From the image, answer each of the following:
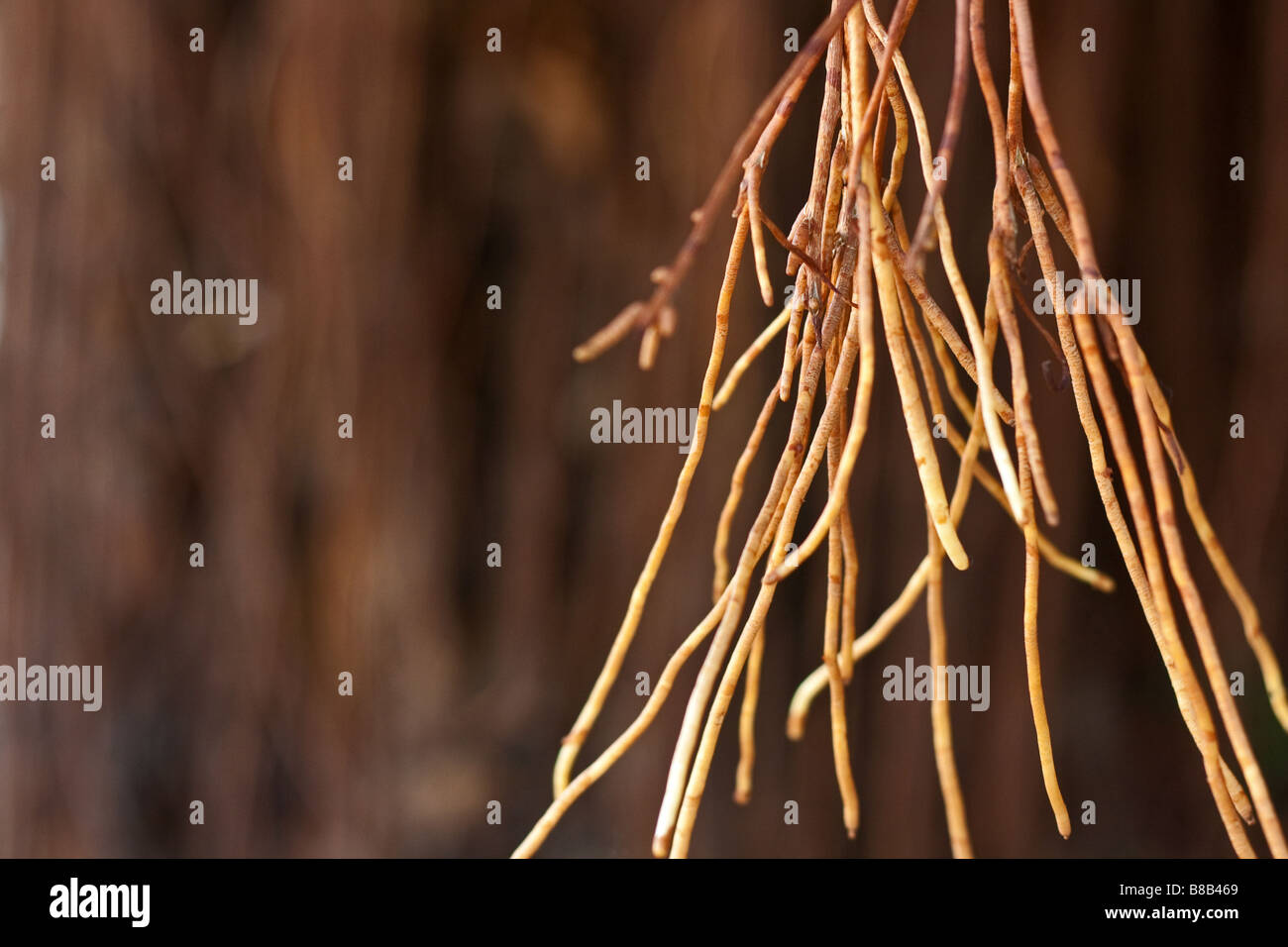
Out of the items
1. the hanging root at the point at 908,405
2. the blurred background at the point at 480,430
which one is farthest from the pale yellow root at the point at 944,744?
the blurred background at the point at 480,430

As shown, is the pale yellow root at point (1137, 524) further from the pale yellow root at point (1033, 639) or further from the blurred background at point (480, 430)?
the blurred background at point (480, 430)

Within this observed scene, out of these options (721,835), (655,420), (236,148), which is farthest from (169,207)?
(721,835)

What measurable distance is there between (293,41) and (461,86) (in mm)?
105

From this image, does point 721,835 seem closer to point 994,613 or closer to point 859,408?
point 994,613

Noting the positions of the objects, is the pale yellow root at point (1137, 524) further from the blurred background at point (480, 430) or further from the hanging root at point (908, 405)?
the blurred background at point (480, 430)

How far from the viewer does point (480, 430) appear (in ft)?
2.11

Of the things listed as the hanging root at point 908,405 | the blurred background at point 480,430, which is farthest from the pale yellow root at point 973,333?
the blurred background at point 480,430

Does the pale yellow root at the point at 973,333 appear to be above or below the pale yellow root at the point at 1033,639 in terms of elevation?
above

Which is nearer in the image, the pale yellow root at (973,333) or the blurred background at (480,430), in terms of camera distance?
the pale yellow root at (973,333)

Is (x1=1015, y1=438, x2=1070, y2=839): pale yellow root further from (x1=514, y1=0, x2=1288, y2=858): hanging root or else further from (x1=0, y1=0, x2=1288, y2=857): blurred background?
(x1=0, y1=0, x2=1288, y2=857): blurred background

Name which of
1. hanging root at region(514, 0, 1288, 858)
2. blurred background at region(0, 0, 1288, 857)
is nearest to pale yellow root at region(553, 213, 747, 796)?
hanging root at region(514, 0, 1288, 858)

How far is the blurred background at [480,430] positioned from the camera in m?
0.60

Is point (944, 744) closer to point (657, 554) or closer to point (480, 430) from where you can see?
point (657, 554)

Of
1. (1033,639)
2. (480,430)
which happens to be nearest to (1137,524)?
(1033,639)
